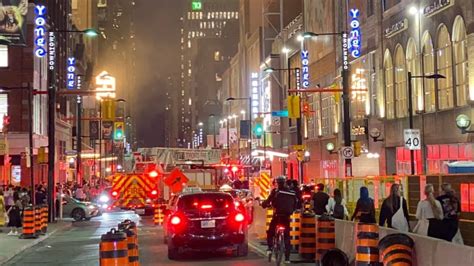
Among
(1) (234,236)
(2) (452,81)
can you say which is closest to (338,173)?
(2) (452,81)

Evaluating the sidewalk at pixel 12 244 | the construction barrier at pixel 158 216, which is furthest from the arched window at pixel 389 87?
the sidewalk at pixel 12 244

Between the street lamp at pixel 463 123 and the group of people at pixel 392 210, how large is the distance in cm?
1260

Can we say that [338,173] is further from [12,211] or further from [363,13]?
[12,211]

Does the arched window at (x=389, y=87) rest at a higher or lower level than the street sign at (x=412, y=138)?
higher

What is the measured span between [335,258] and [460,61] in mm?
22107

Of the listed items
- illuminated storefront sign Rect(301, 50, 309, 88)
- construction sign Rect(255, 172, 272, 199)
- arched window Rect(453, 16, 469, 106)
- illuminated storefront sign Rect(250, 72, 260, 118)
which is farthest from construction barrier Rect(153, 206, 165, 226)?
illuminated storefront sign Rect(250, 72, 260, 118)

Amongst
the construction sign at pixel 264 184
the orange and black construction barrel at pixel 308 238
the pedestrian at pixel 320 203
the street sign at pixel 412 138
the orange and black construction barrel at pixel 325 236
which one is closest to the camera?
the orange and black construction barrel at pixel 325 236

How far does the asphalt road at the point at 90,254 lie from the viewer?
1808cm

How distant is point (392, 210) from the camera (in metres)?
16.5

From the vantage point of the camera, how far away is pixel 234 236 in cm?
1831

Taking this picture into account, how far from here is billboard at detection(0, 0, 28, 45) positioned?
74.8ft

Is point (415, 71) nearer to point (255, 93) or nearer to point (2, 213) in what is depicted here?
point (2, 213)

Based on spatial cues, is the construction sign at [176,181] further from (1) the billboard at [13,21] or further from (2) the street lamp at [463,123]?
(2) the street lamp at [463,123]

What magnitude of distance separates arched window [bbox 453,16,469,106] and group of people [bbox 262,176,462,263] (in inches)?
576
